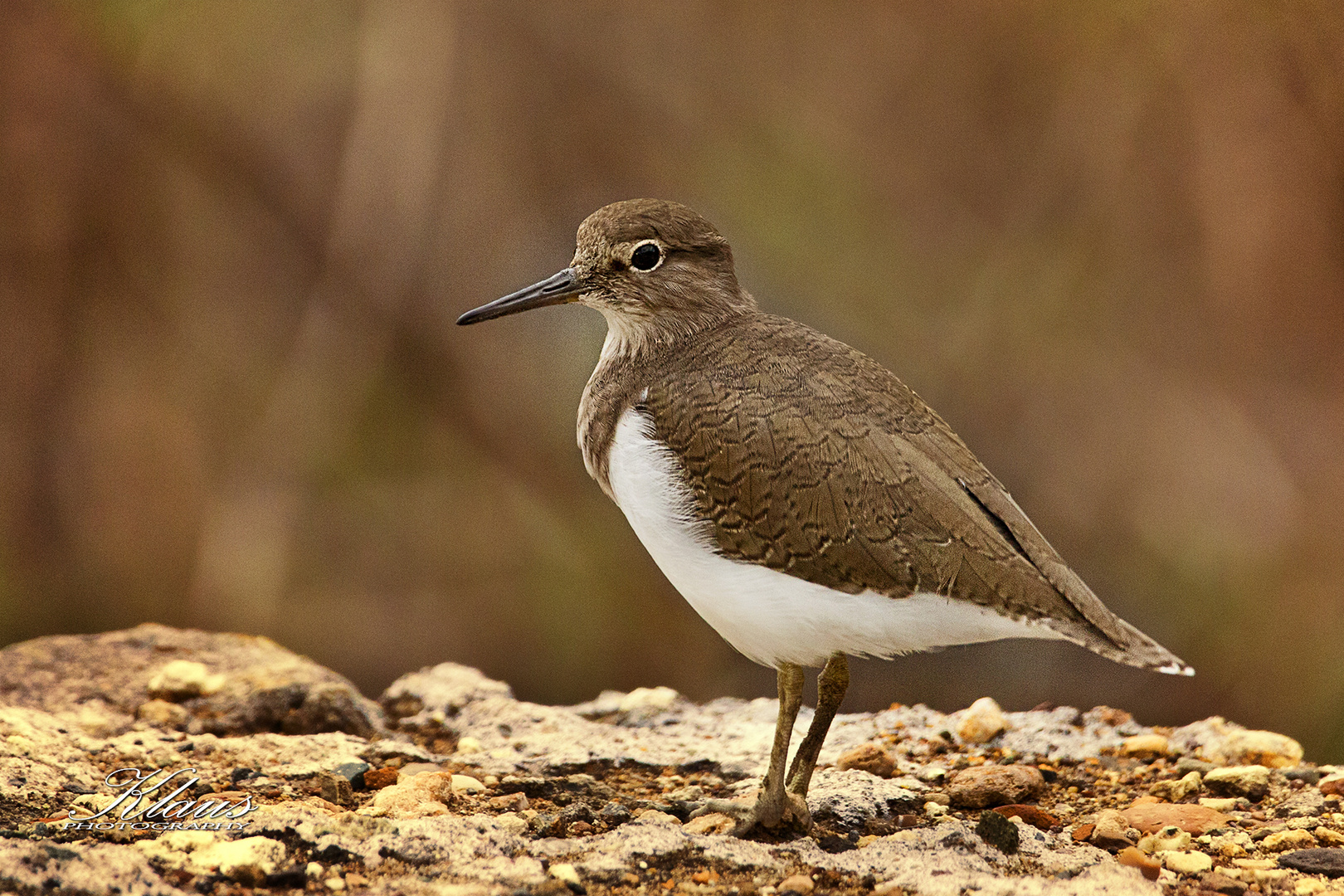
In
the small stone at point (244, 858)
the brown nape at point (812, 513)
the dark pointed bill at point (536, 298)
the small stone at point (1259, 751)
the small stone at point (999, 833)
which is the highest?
the dark pointed bill at point (536, 298)

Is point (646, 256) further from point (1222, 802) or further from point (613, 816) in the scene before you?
point (1222, 802)

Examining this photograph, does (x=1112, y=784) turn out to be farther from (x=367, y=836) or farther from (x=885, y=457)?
(x=367, y=836)

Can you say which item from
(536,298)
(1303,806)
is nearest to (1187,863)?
(1303,806)

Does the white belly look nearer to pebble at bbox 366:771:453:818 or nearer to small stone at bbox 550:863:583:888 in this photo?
small stone at bbox 550:863:583:888

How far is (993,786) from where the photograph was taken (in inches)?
183

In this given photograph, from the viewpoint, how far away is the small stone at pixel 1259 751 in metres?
5.11

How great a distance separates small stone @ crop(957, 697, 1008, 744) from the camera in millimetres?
5523

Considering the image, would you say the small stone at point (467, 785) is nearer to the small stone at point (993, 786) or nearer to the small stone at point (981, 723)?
the small stone at point (993, 786)

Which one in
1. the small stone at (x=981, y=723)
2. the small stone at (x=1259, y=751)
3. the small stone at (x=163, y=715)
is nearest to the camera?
the small stone at (x=1259, y=751)

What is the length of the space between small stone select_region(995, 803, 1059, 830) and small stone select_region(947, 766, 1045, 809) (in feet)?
0.19

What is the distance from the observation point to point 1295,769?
16.2 ft

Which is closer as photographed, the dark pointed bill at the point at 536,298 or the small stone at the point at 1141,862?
the small stone at the point at 1141,862

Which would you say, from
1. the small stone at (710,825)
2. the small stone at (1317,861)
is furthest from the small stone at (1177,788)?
the small stone at (710,825)

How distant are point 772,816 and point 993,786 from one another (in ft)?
2.98
